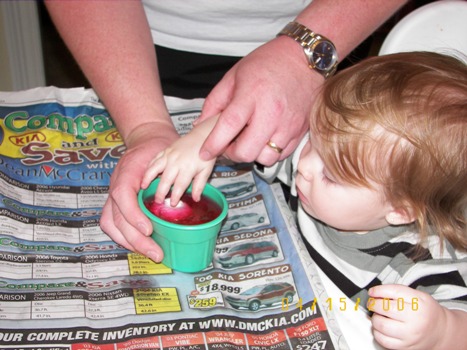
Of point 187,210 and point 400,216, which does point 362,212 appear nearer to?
point 400,216

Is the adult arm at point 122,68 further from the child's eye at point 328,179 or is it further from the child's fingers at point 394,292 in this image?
the child's fingers at point 394,292

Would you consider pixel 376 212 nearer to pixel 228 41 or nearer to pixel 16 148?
pixel 228 41

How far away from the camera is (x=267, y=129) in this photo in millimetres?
827

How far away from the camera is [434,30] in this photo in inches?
35.2

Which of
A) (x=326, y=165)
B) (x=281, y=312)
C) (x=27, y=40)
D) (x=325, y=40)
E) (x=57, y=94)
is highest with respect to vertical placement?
(x=27, y=40)

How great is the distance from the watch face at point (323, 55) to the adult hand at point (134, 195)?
224 millimetres

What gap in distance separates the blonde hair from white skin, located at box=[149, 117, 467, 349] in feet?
0.08

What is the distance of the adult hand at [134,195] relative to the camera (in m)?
0.81

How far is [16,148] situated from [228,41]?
38 cm

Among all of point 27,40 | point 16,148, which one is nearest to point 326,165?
point 16,148

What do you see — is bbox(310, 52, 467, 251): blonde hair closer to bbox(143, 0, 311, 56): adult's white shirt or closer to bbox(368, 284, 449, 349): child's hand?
bbox(368, 284, 449, 349): child's hand

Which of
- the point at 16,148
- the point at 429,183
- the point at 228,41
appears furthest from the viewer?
the point at 228,41

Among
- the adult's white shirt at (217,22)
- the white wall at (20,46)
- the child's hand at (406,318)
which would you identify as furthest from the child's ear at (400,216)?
the white wall at (20,46)

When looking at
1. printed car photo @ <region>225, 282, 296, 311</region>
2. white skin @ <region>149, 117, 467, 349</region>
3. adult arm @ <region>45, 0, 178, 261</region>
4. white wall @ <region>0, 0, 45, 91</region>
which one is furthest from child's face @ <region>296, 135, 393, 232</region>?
white wall @ <region>0, 0, 45, 91</region>
